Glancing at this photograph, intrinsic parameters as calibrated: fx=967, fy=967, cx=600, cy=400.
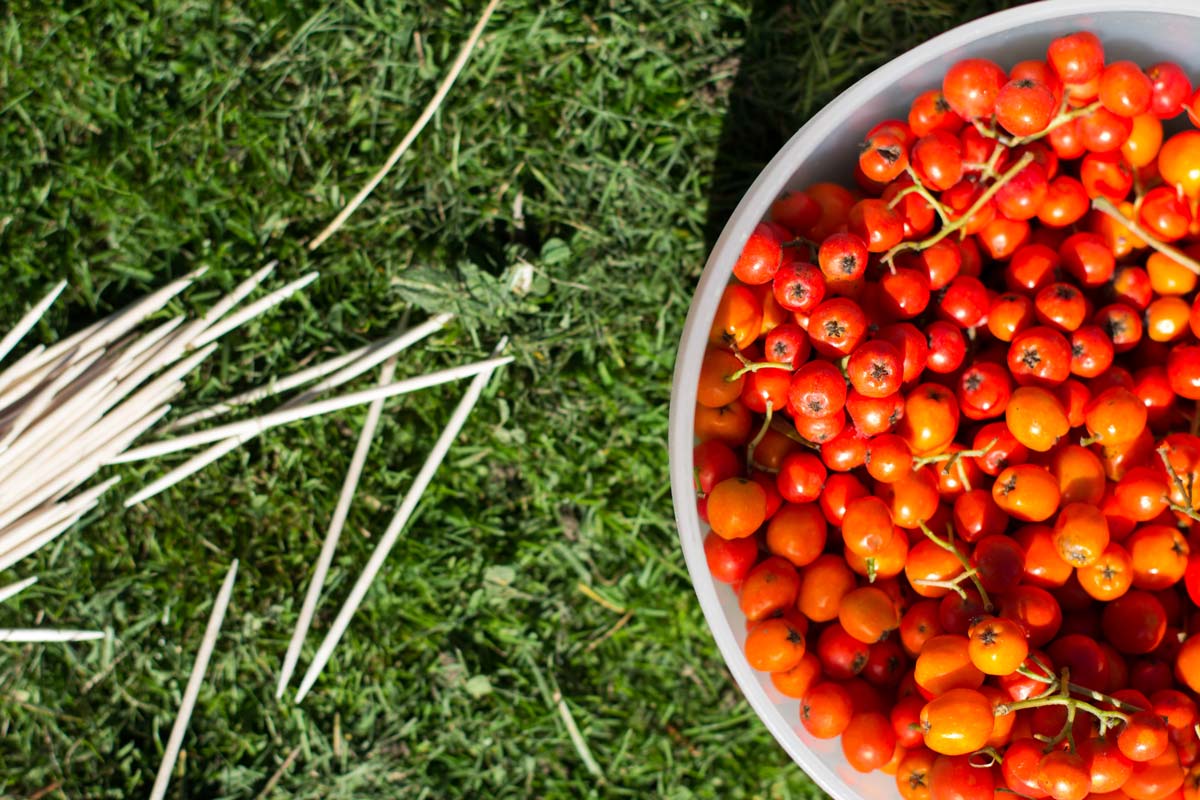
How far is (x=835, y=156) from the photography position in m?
2.69

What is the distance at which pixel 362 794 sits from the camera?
3.01 meters

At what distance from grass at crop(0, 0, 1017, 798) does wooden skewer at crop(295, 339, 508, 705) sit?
0.07 metres

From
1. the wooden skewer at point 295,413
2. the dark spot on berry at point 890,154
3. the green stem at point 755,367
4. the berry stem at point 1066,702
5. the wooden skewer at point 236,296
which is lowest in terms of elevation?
the berry stem at point 1066,702

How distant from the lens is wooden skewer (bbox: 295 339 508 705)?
2.95 m

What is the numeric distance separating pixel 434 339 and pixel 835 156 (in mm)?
1319

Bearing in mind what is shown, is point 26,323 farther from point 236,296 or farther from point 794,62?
point 794,62

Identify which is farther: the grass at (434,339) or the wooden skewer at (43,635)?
the grass at (434,339)

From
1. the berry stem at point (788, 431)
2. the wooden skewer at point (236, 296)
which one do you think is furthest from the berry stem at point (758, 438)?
the wooden skewer at point (236, 296)

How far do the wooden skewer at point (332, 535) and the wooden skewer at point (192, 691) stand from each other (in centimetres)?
23

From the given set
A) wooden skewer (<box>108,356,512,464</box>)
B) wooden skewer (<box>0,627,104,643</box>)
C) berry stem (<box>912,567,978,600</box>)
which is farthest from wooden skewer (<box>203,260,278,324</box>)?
berry stem (<box>912,567,978,600</box>)

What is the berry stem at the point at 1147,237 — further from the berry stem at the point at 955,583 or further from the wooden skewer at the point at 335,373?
the wooden skewer at the point at 335,373

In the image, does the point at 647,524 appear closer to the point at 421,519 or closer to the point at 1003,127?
the point at 421,519

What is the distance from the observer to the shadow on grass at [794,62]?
3.04 m

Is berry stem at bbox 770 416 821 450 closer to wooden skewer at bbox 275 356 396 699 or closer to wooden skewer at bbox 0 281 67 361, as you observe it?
wooden skewer at bbox 275 356 396 699
